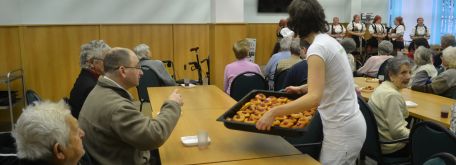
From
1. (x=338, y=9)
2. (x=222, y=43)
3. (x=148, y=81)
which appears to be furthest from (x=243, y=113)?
(x=338, y=9)

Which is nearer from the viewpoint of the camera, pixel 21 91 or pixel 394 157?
pixel 394 157

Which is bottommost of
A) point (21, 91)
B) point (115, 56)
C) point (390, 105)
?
point (21, 91)

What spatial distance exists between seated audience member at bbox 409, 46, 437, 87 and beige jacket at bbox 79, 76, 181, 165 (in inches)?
118

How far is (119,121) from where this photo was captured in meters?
1.99

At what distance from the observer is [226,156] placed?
2137mm

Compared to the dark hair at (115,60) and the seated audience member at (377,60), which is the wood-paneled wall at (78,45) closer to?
the seated audience member at (377,60)

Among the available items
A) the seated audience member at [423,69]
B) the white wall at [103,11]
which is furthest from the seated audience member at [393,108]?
the white wall at [103,11]

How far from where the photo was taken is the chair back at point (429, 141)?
2.12 metres

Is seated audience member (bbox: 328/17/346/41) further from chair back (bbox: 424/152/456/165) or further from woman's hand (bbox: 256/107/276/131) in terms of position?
chair back (bbox: 424/152/456/165)

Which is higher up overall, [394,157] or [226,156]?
[226,156]

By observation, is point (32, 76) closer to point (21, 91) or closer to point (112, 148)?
point (21, 91)

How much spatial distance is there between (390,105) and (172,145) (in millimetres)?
1573

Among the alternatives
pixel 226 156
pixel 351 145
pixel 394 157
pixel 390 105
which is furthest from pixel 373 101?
pixel 226 156

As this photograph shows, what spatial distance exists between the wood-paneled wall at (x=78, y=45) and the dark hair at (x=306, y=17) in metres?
5.81
